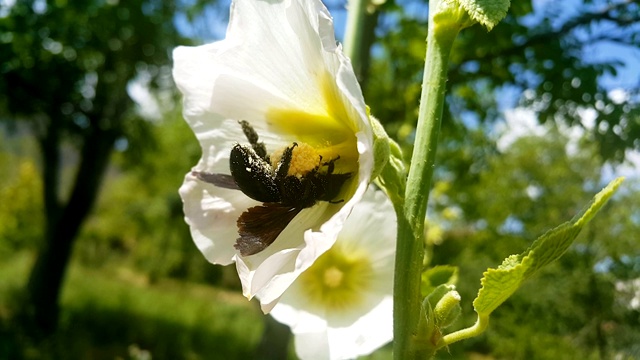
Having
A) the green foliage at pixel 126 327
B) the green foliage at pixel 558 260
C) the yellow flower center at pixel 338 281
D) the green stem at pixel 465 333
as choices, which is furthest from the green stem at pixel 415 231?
the green foliage at pixel 126 327

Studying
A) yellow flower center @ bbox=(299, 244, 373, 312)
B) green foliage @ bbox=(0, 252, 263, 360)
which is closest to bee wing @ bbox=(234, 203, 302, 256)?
yellow flower center @ bbox=(299, 244, 373, 312)

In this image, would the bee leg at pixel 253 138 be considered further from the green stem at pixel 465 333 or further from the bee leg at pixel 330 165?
the green stem at pixel 465 333

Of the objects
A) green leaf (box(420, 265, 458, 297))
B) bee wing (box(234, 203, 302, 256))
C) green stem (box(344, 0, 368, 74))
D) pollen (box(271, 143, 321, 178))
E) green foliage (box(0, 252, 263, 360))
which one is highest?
pollen (box(271, 143, 321, 178))

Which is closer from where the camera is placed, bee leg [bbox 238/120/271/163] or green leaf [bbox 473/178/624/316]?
green leaf [bbox 473/178/624/316]

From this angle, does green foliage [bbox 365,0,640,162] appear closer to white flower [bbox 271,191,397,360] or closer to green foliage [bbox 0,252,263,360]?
white flower [bbox 271,191,397,360]

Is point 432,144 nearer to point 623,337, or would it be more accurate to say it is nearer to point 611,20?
point 623,337

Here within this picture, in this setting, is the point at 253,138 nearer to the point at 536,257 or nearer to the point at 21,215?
the point at 536,257

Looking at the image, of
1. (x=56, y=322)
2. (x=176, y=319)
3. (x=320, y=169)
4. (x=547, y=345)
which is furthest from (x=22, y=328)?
(x=320, y=169)

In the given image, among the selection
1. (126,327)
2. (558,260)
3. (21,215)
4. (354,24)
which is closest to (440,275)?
(354,24)
